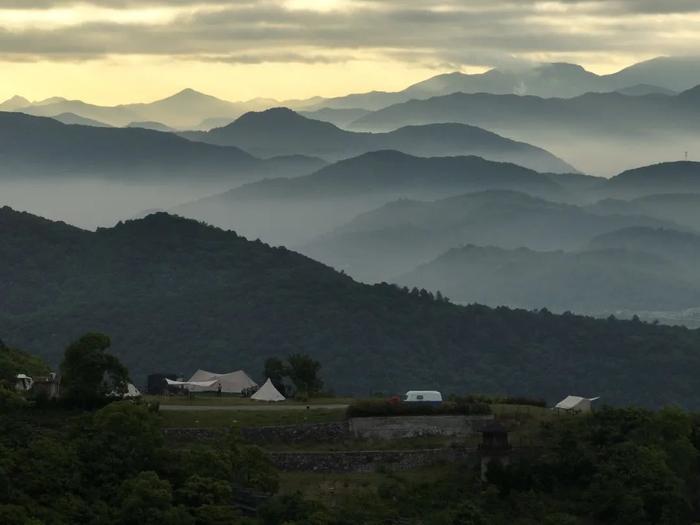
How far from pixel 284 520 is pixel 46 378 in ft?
99.6

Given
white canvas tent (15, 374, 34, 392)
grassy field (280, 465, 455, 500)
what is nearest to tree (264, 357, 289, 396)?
white canvas tent (15, 374, 34, 392)

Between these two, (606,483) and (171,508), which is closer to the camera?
(171,508)

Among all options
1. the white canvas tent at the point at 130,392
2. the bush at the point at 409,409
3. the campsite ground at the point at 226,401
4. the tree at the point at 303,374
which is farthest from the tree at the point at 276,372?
the bush at the point at 409,409

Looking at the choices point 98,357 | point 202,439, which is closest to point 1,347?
point 98,357

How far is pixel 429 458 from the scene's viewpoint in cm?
10169

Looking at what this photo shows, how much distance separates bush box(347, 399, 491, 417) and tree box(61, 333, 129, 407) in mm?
11548

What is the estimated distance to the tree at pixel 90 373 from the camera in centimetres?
10588

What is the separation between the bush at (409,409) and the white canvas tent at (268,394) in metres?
9.57

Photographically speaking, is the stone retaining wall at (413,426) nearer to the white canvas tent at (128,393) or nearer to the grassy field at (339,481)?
the grassy field at (339,481)

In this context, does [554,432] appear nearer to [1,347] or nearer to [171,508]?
[171,508]

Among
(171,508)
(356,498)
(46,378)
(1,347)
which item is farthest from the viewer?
(1,347)

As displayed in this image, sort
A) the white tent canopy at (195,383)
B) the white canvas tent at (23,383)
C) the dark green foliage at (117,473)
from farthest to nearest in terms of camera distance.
→ the white tent canopy at (195,383) < the white canvas tent at (23,383) < the dark green foliage at (117,473)

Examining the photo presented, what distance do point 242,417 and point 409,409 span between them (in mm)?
7873

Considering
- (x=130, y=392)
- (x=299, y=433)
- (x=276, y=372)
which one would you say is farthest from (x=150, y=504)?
(x=276, y=372)
